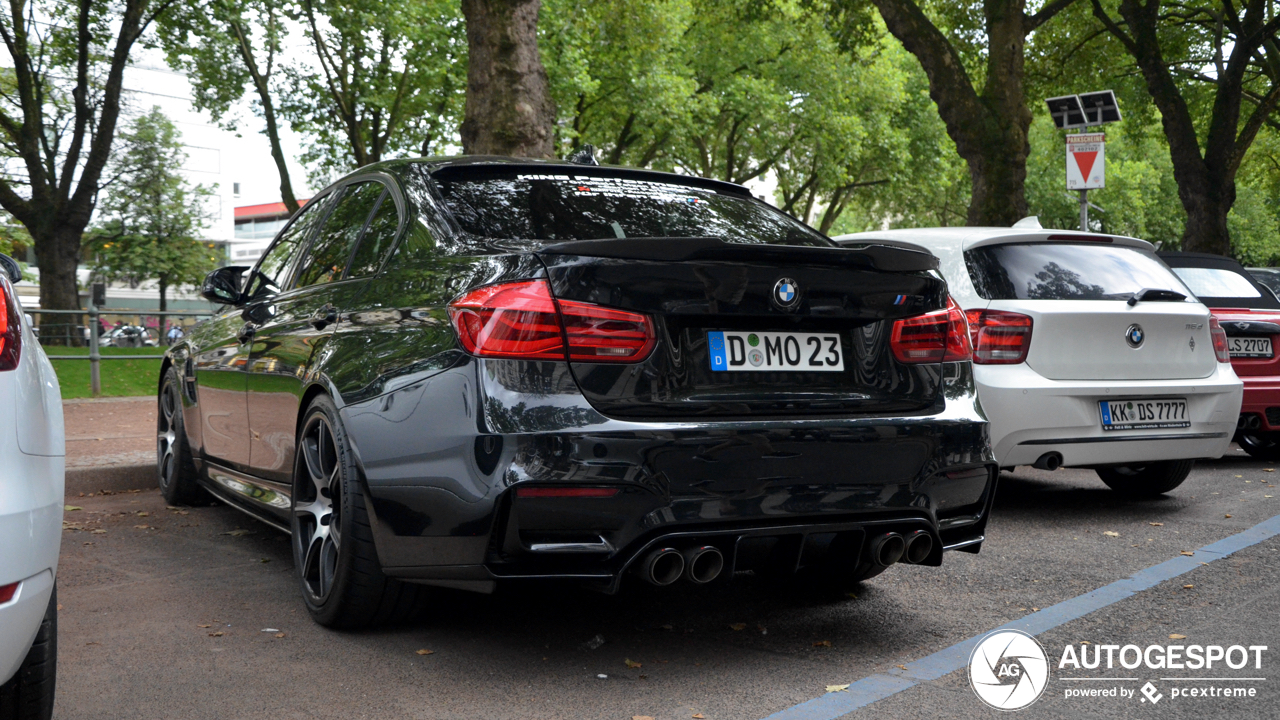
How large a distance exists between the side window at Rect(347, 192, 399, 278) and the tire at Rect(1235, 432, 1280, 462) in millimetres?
7179

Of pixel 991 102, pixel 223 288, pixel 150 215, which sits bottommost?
pixel 223 288

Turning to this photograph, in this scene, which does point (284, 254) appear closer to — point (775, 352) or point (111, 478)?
point (111, 478)

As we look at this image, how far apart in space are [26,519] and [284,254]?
3063 mm

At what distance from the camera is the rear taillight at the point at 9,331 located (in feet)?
8.24

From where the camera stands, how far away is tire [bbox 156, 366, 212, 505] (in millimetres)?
6270

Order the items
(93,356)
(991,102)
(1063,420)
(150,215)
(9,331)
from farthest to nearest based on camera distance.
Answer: (150,215)
(991,102)
(93,356)
(1063,420)
(9,331)

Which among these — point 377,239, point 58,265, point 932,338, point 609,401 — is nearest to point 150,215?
point 58,265

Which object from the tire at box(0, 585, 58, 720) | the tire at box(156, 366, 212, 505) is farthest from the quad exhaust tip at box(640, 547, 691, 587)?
the tire at box(156, 366, 212, 505)

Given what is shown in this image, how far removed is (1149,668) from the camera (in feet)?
11.6

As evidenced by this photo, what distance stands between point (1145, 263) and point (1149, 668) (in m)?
3.56

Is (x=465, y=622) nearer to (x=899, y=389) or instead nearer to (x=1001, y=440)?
(x=899, y=389)

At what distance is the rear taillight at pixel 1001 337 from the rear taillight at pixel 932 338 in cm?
204

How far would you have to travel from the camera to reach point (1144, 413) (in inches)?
239

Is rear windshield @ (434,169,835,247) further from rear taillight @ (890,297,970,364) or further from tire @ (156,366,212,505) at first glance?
tire @ (156,366,212,505)
